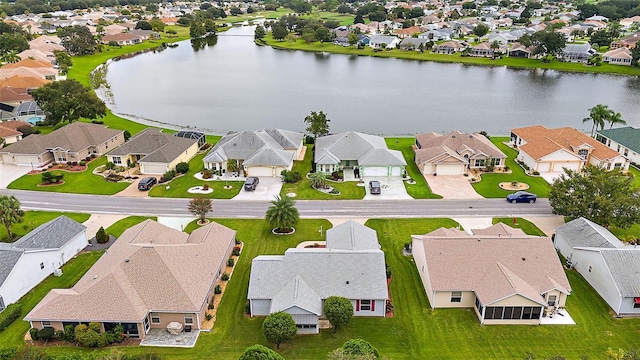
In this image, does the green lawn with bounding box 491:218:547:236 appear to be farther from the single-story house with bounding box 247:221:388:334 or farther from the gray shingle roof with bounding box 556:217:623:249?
the single-story house with bounding box 247:221:388:334

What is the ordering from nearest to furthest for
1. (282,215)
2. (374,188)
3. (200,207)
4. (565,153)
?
(282,215), (200,207), (374,188), (565,153)

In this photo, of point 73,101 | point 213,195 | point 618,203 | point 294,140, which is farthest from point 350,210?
point 73,101

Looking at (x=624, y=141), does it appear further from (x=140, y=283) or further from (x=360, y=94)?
(x=140, y=283)

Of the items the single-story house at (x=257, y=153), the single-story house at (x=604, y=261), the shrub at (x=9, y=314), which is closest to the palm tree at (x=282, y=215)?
the single-story house at (x=257, y=153)

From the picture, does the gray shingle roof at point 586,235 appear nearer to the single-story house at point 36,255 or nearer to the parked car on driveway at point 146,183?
the single-story house at point 36,255

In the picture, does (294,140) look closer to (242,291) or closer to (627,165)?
(242,291)

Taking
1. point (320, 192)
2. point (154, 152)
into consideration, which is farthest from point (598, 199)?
point (154, 152)
